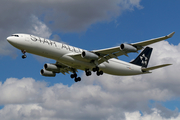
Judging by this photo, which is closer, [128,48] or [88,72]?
[128,48]

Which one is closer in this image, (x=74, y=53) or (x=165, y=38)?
(x=165, y=38)

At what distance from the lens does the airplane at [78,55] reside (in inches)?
1361

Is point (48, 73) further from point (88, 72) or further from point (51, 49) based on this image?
point (51, 49)

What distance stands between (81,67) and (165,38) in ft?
47.4

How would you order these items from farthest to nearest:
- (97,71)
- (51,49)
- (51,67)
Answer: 1. (51,67)
2. (97,71)
3. (51,49)

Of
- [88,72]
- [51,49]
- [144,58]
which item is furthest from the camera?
[144,58]

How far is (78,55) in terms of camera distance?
37.0 m

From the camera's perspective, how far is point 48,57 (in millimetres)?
36469

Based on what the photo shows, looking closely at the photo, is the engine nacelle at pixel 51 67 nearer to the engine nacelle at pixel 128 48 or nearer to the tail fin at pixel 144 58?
the engine nacelle at pixel 128 48

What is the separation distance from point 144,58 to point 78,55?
746 inches

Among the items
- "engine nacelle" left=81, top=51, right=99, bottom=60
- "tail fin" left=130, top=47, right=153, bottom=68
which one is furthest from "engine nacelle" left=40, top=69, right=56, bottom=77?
"tail fin" left=130, top=47, right=153, bottom=68

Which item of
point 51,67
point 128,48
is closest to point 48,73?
point 51,67

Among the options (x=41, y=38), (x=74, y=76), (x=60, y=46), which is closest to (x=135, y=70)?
(x=74, y=76)

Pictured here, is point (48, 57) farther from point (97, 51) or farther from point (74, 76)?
point (74, 76)
